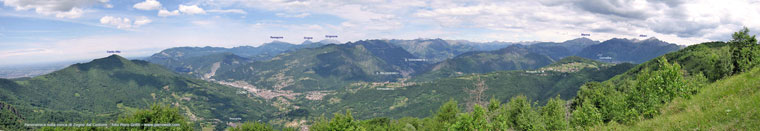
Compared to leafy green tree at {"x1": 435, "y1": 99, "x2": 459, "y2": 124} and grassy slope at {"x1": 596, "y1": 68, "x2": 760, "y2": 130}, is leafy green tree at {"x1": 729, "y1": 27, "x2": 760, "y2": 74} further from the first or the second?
leafy green tree at {"x1": 435, "y1": 99, "x2": 459, "y2": 124}

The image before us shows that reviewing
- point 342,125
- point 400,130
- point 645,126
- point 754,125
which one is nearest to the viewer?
point 754,125

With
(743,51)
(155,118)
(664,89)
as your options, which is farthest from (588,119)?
(155,118)

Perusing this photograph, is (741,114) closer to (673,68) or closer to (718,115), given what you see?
(718,115)

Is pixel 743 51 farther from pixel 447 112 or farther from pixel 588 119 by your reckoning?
pixel 447 112

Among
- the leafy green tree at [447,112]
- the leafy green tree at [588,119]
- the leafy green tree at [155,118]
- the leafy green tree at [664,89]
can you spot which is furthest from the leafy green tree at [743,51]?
the leafy green tree at [155,118]

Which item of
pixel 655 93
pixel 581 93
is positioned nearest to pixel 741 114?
pixel 655 93

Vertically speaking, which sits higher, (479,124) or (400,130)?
(479,124)
